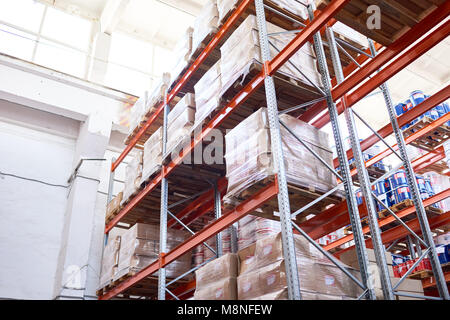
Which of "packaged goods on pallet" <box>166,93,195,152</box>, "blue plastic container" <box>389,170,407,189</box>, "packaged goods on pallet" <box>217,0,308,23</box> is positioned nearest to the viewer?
"packaged goods on pallet" <box>217,0,308,23</box>

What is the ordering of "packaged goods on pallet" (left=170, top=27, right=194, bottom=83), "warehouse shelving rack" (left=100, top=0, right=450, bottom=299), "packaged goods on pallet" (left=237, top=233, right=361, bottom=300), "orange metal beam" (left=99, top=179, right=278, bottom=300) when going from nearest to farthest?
"packaged goods on pallet" (left=237, top=233, right=361, bottom=300)
"warehouse shelving rack" (left=100, top=0, right=450, bottom=299)
"orange metal beam" (left=99, top=179, right=278, bottom=300)
"packaged goods on pallet" (left=170, top=27, right=194, bottom=83)

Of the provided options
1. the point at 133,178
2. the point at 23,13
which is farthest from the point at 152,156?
the point at 23,13

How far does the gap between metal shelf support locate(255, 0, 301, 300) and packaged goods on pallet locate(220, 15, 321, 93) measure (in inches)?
4.9

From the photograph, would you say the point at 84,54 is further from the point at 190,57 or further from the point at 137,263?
the point at 137,263

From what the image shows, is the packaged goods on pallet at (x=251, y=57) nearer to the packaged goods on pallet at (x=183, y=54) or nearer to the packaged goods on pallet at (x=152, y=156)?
the packaged goods on pallet at (x=183, y=54)

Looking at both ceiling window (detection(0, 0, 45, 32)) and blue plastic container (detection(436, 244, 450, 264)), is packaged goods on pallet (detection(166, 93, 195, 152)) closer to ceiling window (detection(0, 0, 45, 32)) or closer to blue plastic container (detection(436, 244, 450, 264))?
blue plastic container (detection(436, 244, 450, 264))

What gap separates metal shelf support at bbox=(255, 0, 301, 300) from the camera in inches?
178

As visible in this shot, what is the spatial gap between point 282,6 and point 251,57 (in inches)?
50.5

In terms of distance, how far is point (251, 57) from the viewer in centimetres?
594

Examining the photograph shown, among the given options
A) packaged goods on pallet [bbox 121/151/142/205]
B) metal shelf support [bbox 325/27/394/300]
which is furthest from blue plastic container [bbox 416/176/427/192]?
packaged goods on pallet [bbox 121/151/142/205]

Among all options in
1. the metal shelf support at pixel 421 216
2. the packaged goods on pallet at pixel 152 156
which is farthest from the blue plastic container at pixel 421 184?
→ the packaged goods on pallet at pixel 152 156

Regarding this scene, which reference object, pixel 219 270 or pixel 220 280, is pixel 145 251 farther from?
pixel 220 280

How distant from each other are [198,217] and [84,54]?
279 inches

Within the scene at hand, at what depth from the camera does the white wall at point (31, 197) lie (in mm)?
10109
